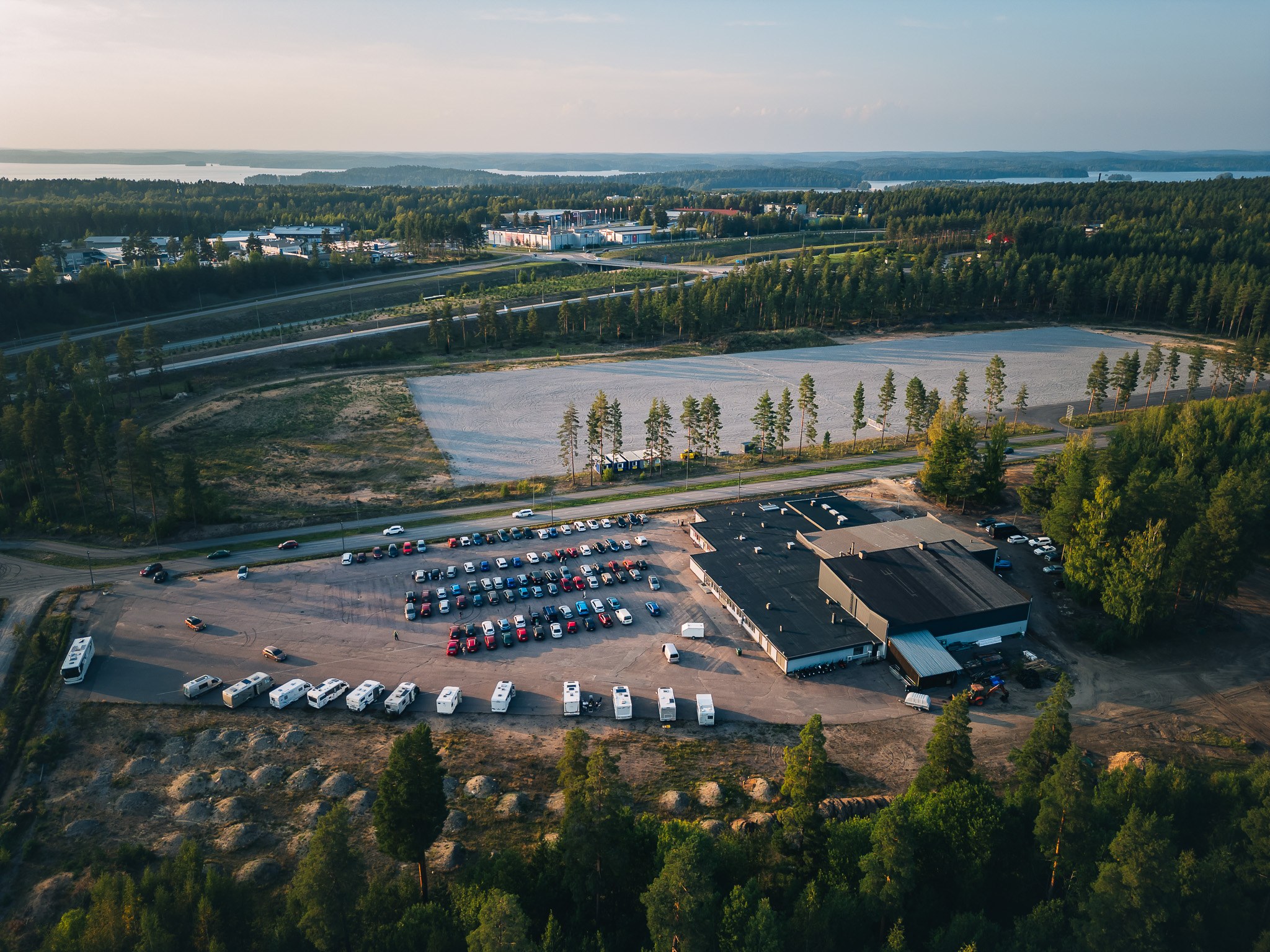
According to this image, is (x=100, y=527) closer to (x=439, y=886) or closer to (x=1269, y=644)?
(x=439, y=886)

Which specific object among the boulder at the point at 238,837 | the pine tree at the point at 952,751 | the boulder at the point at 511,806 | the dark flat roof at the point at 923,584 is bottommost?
the boulder at the point at 511,806

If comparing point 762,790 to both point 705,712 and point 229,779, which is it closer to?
point 705,712

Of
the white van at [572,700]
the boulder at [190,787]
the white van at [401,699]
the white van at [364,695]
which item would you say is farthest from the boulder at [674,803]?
the boulder at [190,787]

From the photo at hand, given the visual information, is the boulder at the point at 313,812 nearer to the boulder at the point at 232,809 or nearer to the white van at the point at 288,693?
the boulder at the point at 232,809

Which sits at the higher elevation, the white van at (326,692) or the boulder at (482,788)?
the white van at (326,692)

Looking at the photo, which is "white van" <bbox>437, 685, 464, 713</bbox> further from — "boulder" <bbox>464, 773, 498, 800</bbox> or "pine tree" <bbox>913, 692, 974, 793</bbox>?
"pine tree" <bbox>913, 692, 974, 793</bbox>

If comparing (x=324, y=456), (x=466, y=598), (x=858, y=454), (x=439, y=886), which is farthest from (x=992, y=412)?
(x=439, y=886)

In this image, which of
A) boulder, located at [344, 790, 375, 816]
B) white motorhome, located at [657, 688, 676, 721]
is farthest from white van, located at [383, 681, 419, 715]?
white motorhome, located at [657, 688, 676, 721]
